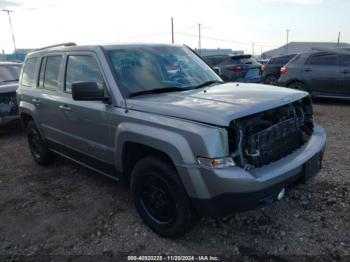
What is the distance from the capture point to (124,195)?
4.16 meters

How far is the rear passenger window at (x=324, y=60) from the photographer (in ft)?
30.3

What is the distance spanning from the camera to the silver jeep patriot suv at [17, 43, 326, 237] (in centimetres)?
256

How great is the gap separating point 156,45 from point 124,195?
1.94m

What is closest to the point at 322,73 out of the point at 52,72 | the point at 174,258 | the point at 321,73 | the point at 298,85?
the point at 321,73

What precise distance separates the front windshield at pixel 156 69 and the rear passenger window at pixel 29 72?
2169 millimetres

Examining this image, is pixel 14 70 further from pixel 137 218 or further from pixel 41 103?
pixel 137 218

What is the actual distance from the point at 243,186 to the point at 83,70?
95.2 inches

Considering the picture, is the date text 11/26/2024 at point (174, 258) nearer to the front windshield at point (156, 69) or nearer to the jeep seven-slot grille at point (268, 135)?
the jeep seven-slot grille at point (268, 135)

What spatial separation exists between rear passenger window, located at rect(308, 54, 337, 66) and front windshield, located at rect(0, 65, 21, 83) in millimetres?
8279

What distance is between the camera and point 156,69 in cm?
368

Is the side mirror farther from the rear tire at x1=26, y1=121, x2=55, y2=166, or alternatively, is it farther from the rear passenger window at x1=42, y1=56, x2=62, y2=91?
the rear tire at x1=26, y1=121, x2=55, y2=166

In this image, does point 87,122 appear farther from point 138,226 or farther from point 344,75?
point 344,75

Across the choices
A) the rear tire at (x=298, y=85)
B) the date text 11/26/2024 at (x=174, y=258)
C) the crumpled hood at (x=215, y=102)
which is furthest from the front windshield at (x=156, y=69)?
the rear tire at (x=298, y=85)

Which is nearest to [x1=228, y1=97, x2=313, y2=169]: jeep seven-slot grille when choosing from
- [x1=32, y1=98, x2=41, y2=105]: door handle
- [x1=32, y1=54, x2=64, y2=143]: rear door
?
[x1=32, y1=54, x2=64, y2=143]: rear door
